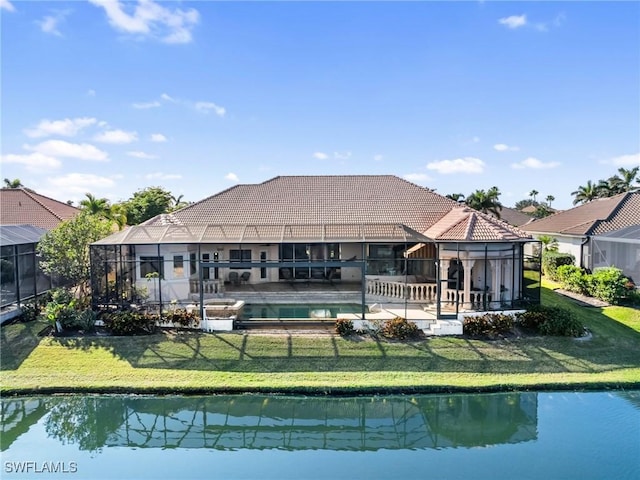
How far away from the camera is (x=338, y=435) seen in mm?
11492

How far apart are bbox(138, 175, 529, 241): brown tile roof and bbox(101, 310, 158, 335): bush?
6599 millimetres

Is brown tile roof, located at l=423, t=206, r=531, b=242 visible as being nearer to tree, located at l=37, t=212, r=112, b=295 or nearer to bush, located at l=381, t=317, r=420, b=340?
bush, located at l=381, t=317, r=420, b=340

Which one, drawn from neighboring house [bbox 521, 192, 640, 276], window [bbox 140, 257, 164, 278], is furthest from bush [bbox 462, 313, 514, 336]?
window [bbox 140, 257, 164, 278]

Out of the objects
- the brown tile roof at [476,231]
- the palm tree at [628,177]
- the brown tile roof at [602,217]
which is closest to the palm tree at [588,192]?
the palm tree at [628,177]

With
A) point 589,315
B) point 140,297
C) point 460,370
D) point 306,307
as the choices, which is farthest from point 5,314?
point 589,315

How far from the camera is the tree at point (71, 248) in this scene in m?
18.5

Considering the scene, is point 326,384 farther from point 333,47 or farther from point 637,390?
point 333,47

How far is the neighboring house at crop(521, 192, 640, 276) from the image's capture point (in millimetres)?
22422

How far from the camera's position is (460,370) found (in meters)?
14.1

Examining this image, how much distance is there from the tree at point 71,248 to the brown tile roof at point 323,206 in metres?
3.39

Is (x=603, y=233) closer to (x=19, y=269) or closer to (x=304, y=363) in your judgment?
(x=304, y=363)

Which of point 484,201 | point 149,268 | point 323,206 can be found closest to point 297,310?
point 149,268

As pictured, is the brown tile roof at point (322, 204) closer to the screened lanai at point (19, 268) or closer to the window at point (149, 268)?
the window at point (149, 268)

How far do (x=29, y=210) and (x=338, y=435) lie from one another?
2515 cm
